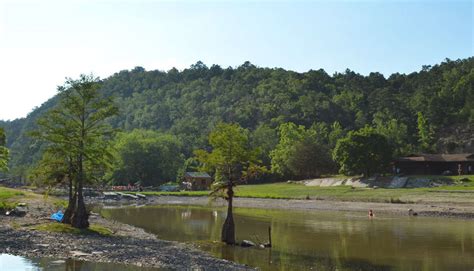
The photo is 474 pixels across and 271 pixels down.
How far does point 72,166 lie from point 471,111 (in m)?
158

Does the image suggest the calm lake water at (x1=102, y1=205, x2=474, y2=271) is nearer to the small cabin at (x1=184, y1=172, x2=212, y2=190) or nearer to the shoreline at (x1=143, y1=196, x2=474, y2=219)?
the shoreline at (x1=143, y1=196, x2=474, y2=219)

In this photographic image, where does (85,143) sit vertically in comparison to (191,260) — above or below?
above

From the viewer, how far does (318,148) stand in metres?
129

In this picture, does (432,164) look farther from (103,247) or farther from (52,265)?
(52,265)

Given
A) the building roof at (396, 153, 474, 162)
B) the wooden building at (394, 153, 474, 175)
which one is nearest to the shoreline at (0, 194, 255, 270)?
the wooden building at (394, 153, 474, 175)

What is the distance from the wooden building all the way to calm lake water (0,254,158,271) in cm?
9564

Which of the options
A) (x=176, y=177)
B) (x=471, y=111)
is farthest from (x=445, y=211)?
(x=471, y=111)

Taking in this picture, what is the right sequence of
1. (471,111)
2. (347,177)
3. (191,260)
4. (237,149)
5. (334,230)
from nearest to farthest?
(191,260) < (237,149) < (334,230) < (347,177) < (471,111)

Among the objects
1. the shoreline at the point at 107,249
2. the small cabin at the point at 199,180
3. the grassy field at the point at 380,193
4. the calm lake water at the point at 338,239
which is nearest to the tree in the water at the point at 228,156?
the calm lake water at the point at 338,239

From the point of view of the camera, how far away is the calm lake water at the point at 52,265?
977 inches

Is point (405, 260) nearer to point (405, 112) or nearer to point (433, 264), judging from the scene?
point (433, 264)

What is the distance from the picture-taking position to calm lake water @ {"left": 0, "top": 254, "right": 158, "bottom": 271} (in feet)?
81.4

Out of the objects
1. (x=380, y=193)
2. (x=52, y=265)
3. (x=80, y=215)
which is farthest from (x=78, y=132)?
(x=380, y=193)

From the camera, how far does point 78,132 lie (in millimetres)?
41531
